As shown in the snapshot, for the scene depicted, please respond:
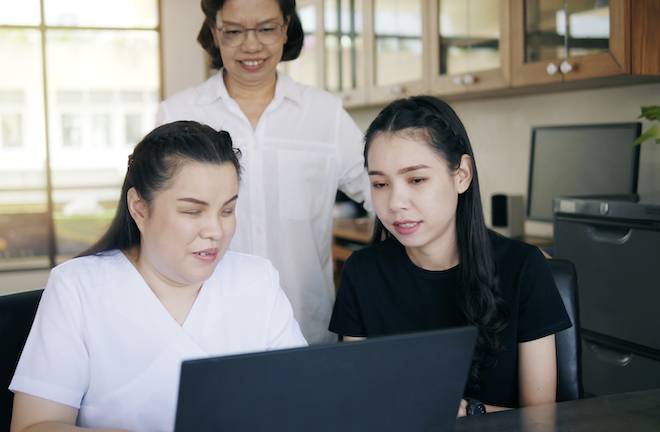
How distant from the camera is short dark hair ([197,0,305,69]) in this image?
1.58m

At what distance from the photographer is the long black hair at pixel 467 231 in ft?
3.80

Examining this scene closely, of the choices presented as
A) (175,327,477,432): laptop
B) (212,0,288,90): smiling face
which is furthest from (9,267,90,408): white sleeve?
(212,0,288,90): smiling face

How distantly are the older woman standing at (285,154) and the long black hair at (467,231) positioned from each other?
1.51 feet

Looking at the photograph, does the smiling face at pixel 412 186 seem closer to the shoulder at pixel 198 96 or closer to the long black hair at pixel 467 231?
the long black hair at pixel 467 231

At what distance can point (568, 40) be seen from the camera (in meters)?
2.06

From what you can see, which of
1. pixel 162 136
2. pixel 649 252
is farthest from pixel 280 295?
pixel 649 252

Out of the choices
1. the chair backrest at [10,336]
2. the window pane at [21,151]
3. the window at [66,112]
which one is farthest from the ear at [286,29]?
the window pane at [21,151]

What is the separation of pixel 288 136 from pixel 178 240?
751 mm

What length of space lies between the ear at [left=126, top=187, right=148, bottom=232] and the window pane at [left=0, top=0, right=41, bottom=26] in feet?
16.5

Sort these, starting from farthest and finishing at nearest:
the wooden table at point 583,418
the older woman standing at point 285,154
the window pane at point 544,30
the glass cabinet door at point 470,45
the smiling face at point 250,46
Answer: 1. the glass cabinet door at point 470,45
2. the window pane at point 544,30
3. the older woman standing at point 285,154
4. the smiling face at point 250,46
5. the wooden table at point 583,418

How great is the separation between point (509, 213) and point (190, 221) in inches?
75.7

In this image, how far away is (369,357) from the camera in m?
0.56

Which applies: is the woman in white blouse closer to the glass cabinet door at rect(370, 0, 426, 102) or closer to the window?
the glass cabinet door at rect(370, 0, 426, 102)

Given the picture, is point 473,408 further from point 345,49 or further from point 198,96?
point 345,49
